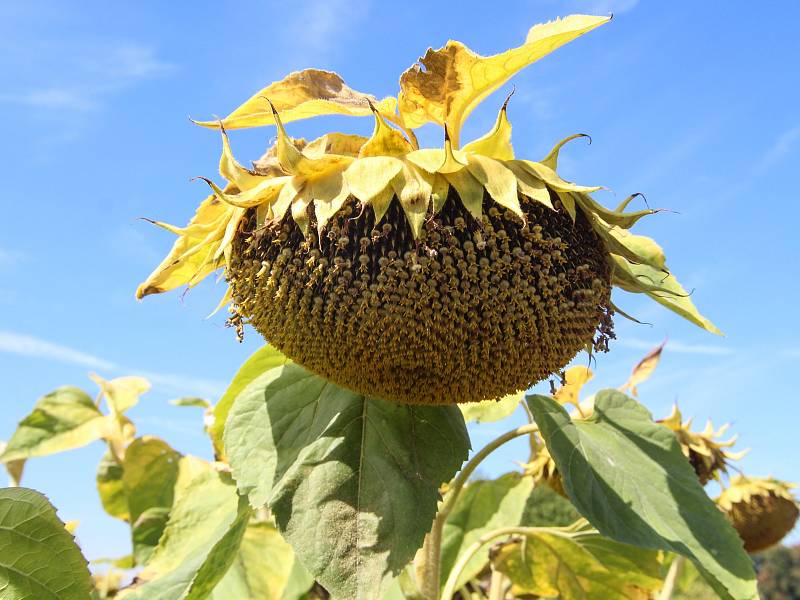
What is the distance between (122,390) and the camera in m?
4.10

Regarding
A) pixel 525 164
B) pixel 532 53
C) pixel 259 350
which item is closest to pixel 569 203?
pixel 525 164

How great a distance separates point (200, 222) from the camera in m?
2.08

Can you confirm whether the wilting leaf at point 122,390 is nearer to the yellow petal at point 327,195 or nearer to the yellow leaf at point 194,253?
the yellow leaf at point 194,253

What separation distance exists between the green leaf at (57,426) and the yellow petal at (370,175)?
2620 millimetres

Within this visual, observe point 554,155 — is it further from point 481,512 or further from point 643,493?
point 481,512

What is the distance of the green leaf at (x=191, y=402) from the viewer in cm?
396

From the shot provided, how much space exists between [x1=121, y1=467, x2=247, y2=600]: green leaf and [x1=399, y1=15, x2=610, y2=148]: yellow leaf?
1096 millimetres

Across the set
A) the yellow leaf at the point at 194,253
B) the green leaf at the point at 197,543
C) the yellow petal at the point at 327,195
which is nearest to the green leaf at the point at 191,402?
the green leaf at the point at 197,543

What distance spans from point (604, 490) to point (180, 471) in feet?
6.81

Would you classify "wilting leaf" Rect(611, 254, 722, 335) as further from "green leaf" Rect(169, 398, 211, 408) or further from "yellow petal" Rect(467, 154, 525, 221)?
"green leaf" Rect(169, 398, 211, 408)

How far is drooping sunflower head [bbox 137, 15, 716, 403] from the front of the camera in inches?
68.5

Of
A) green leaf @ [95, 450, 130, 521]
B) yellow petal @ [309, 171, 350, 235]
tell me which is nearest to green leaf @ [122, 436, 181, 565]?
green leaf @ [95, 450, 130, 521]

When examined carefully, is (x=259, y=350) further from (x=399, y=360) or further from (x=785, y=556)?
(x=785, y=556)

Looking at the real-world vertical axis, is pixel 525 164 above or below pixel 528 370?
above
